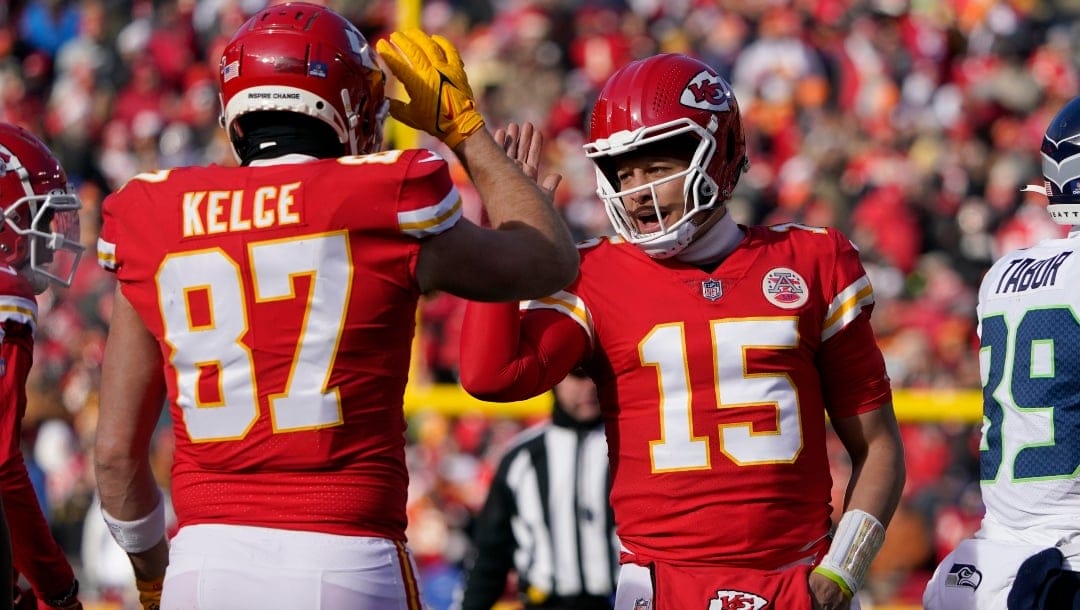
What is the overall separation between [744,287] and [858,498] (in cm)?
54

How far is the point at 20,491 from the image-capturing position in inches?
146

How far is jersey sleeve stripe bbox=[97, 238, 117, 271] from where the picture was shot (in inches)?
122

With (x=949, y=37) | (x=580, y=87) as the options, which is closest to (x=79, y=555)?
(x=580, y=87)

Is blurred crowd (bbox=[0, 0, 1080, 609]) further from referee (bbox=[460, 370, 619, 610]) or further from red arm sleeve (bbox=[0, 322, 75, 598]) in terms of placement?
Answer: red arm sleeve (bbox=[0, 322, 75, 598])

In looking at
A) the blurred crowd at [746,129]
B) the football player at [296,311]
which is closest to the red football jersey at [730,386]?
the football player at [296,311]

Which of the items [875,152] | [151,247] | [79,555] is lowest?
[79,555]

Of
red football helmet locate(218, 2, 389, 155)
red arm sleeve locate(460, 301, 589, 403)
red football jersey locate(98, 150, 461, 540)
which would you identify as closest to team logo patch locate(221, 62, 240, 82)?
red football helmet locate(218, 2, 389, 155)

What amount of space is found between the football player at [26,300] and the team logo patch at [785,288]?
1.76m

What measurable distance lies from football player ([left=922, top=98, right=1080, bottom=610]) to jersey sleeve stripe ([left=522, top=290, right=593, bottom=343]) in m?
1.04

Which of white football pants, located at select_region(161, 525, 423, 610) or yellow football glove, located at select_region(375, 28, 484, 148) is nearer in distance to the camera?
white football pants, located at select_region(161, 525, 423, 610)

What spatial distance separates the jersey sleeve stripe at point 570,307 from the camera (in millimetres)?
3578

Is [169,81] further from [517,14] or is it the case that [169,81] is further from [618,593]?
[618,593]

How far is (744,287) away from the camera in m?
3.54

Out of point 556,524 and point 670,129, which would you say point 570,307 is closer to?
point 670,129
